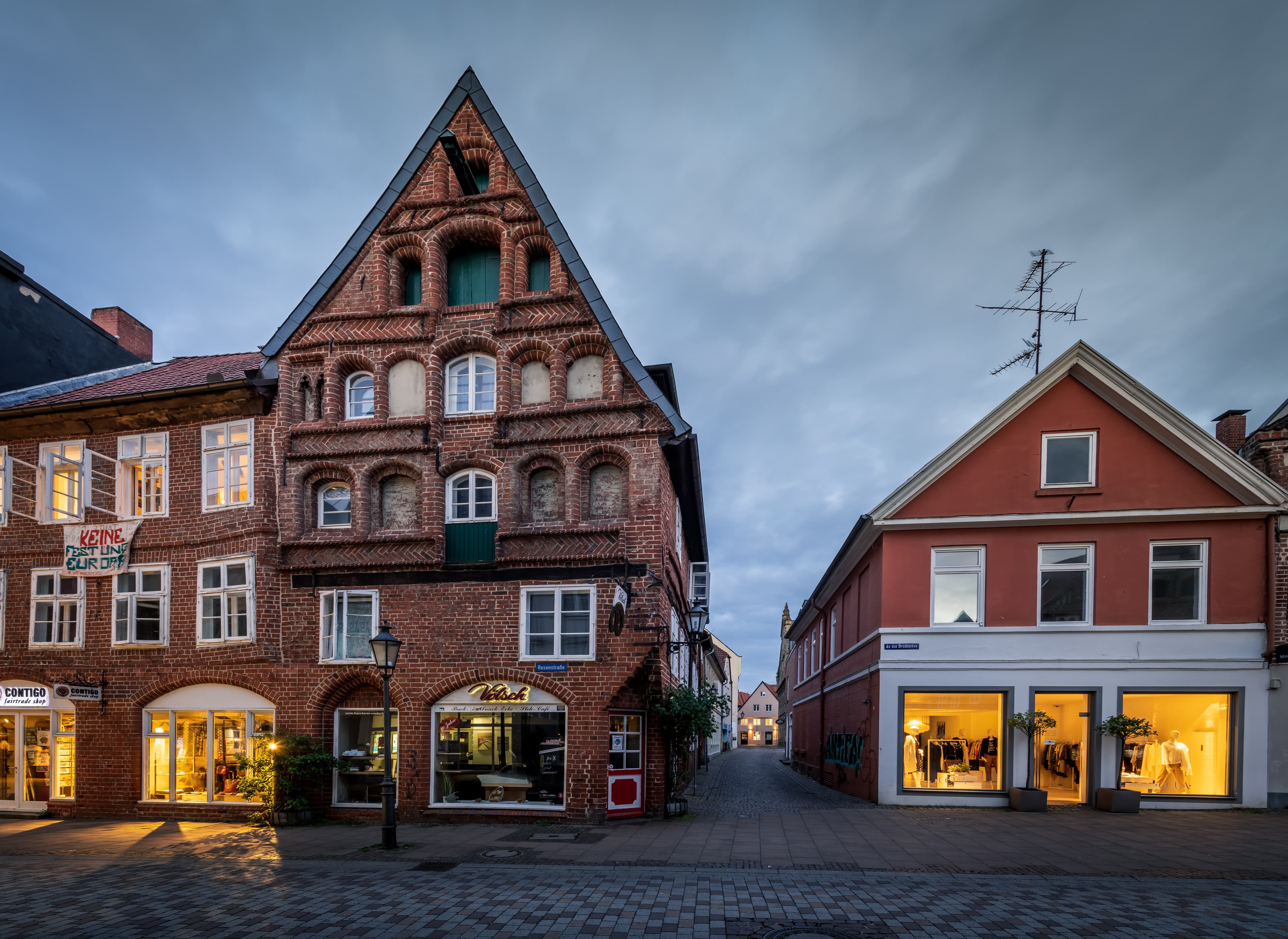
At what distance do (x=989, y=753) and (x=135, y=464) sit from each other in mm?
20879

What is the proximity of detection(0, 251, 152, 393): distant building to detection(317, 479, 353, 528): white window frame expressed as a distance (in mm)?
9459

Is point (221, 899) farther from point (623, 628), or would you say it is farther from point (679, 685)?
point (679, 685)

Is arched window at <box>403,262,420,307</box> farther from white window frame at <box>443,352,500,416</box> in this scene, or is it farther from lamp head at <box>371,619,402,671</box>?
lamp head at <box>371,619,402,671</box>

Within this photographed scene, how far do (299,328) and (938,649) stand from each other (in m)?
16.3

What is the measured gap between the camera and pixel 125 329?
77.7 ft

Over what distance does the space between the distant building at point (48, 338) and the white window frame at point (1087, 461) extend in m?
24.9

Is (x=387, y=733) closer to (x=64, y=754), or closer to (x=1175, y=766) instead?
(x=64, y=754)

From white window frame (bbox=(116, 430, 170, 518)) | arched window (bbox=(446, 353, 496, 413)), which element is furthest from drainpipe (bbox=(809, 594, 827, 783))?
white window frame (bbox=(116, 430, 170, 518))

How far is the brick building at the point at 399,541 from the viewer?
14.7 meters

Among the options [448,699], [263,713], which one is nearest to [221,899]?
[448,699]

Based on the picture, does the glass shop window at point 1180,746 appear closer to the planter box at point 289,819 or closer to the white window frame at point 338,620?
the white window frame at point 338,620

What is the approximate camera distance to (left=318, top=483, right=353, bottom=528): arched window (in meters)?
16.1

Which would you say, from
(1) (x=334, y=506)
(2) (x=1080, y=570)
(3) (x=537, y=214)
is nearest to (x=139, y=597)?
(1) (x=334, y=506)

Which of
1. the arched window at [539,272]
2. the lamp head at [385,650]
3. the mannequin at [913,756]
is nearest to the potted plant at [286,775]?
the lamp head at [385,650]
